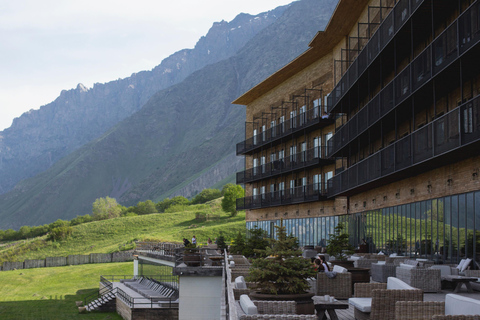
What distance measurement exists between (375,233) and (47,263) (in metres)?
61.2

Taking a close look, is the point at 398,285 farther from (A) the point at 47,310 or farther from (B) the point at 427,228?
(A) the point at 47,310

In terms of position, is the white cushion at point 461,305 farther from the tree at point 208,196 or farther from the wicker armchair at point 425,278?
the tree at point 208,196

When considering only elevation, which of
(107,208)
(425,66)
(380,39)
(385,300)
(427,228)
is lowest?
(107,208)

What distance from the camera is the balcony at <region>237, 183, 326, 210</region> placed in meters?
45.2

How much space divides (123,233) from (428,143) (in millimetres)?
106013

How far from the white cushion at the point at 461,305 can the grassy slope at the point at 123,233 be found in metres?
84.3

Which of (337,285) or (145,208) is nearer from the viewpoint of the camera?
(337,285)

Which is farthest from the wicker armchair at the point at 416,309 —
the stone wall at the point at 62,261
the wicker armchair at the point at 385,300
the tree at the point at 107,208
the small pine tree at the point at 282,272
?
the tree at the point at 107,208

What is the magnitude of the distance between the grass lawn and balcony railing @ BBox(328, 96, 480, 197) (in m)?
24.3

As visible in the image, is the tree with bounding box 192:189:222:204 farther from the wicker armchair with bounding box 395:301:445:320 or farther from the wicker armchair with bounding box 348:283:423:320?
the wicker armchair with bounding box 395:301:445:320

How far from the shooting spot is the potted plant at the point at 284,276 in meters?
9.50

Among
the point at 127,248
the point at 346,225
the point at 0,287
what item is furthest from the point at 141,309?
the point at 127,248

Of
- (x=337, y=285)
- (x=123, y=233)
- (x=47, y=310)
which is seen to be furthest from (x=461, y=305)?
(x=123, y=233)

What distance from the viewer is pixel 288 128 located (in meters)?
51.5
